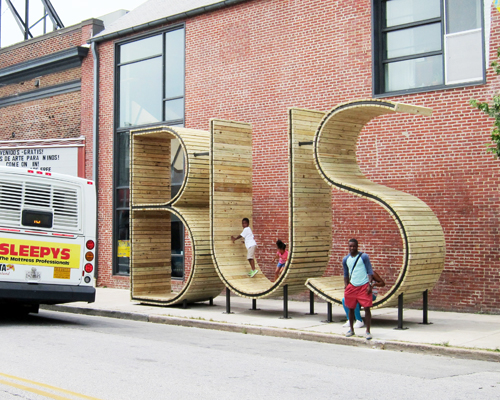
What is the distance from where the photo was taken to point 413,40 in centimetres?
1491

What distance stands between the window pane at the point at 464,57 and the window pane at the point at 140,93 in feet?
29.6

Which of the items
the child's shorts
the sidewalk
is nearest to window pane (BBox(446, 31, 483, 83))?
the sidewalk

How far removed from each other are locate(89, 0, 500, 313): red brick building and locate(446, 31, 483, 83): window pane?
0.9 inches

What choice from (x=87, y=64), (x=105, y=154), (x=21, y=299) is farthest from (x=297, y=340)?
(x=87, y=64)

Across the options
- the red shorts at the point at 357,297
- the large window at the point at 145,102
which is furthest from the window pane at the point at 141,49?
the red shorts at the point at 357,297

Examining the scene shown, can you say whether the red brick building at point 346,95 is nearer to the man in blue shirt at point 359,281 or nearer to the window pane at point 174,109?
the window pane at point 174,109

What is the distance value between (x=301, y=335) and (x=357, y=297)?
4.29 feet

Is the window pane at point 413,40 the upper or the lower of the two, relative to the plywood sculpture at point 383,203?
upper

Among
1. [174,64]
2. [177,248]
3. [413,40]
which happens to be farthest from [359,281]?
[174,64]

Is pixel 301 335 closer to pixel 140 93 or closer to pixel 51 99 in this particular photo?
pixel 140 93

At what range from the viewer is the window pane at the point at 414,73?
47.4 ft

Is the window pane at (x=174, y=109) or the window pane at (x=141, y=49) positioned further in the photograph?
the window pane at (x=141, y=49)

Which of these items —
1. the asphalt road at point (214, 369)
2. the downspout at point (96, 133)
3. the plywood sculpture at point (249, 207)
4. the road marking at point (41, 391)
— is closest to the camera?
the road marking at point (41, 391)

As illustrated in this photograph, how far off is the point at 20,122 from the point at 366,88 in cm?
1416
